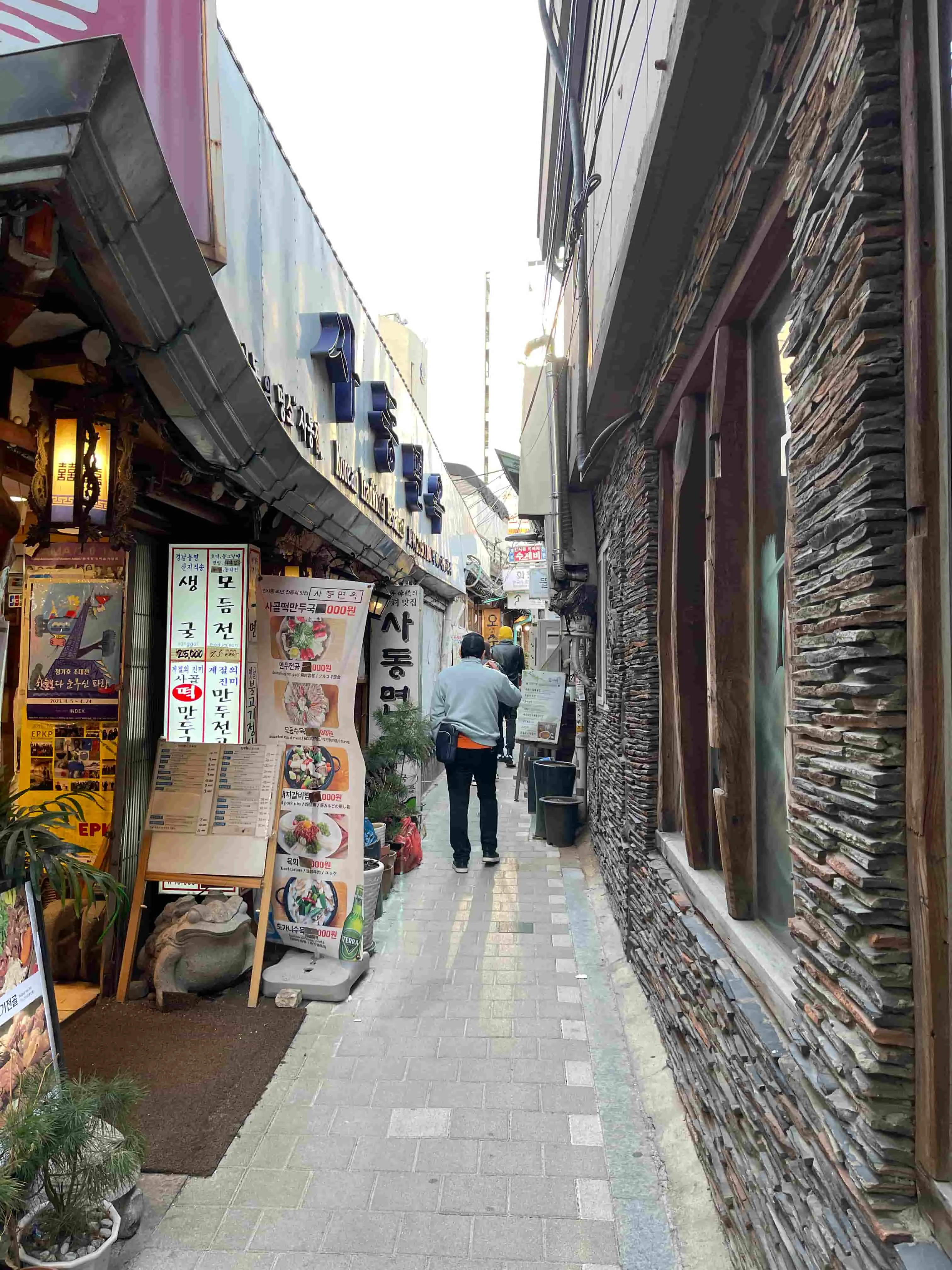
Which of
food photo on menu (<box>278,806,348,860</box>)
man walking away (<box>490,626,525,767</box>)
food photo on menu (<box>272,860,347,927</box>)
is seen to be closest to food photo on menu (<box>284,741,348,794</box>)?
food photo on menu (<box>278,806,348,860</box>)

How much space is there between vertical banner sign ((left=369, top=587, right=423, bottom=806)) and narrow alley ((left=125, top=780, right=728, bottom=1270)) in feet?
10.5

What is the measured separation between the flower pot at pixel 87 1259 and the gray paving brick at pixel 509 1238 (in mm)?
1163

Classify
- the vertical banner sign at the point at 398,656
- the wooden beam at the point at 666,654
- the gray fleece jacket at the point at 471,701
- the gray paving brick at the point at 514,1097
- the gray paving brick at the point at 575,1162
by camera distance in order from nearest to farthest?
the gray paving brick at the point at 575,1162, the gray paving brick at the point at 514,1097, the wooden beam at the point at 666,654, the gray fleece jacket at the point at 471,701, the vertical banner sign at the point at 398,656

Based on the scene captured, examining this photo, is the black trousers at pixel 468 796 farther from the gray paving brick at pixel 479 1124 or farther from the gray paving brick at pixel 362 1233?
the gray paving brick at pixel 362 1233

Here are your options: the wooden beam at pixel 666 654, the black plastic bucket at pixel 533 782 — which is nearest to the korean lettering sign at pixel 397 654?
the black plastic bucket at pixel 533 782

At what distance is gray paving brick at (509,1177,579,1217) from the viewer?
292 centimetres

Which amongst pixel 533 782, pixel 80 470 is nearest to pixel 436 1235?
pixel 80 470

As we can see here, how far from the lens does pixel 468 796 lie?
7680 millimetres

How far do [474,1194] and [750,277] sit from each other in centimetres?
346

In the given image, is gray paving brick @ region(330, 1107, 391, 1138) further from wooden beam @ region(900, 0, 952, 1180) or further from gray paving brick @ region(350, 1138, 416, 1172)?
wooden beam @ region(900, 0, 952, 1180)

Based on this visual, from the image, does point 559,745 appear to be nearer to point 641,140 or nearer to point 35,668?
point 35,668

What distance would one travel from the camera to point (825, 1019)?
70.7 inches

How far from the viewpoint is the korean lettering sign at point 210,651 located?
4484 millimetres

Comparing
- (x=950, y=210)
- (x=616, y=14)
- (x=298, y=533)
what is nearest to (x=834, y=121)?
(x=950, y=210)
